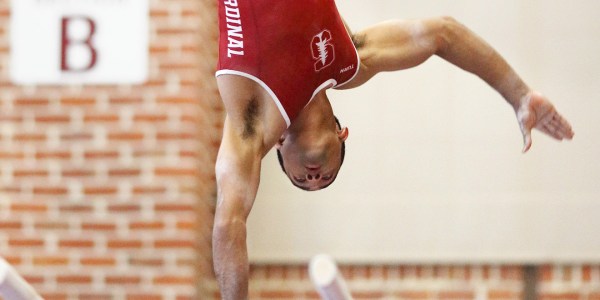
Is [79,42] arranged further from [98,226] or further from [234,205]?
[234,205]

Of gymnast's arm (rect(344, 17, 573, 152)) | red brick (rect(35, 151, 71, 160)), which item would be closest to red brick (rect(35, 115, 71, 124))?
red brick (rect(35, 151, 71, 160))

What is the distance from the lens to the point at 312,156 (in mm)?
2523

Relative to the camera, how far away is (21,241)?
395cm

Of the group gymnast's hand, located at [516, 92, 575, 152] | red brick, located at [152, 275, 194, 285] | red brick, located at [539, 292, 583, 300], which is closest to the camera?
gymnast's hand, located at [516, 92, 575, 152]

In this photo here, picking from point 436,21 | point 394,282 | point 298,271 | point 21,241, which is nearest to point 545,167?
point 394,282

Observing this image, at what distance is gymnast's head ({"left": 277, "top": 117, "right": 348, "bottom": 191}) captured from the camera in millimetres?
2512

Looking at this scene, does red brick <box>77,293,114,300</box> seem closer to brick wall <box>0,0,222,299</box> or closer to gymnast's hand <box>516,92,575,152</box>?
brick wall <box>0,0,222,299</box>

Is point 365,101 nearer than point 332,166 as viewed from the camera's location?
No

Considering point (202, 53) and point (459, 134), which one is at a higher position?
point (202, 53)

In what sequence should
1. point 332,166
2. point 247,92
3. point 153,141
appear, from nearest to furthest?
point 247,92
point 332,166
point 153,141

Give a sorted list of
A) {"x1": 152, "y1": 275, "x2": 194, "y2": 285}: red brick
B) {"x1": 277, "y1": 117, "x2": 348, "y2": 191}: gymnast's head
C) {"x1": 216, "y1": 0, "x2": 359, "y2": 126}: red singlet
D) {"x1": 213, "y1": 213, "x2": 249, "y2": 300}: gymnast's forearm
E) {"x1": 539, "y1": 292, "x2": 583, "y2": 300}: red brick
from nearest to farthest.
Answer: {"x1": 213, "y1": 213, "x2": 249, "y2": 300}: gymnast's forearm, {"x1": 216, "y1": 0, "x2": 359, "y2": 126}: red singlet, {"x1": 277, "y1": 117, "x2": 348, "y2": 191}: gymnast's head, {"x1": 152, "y1": 275, "x2": 194, "y2": 285}: red brick, {"x1": 539, "y1": 292, "x2": 583, "y2": 300}: red brick

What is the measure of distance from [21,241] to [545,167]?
1.94 m

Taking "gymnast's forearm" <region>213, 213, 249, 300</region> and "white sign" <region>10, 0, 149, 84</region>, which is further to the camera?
"white sign" <region>10, 0, 149, 84</region>

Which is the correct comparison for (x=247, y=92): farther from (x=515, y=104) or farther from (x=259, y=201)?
(x=259, y=201)
